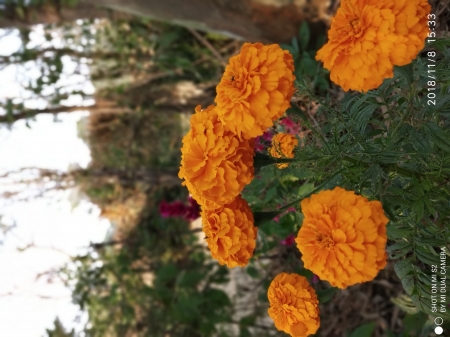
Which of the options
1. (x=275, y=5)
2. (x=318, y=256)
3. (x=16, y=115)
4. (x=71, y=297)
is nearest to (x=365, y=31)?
(x=318, y=256)

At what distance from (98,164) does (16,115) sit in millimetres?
964

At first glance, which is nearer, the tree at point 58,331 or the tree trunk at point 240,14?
the tree trunk at point 240,14

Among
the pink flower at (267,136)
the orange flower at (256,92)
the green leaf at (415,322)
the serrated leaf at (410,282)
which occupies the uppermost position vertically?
the orange flower at (256,92)

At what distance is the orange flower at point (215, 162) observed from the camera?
24.3 inches

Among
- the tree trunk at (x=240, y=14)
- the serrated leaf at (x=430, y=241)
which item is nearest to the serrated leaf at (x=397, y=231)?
A: the serrated leaf at (x=430, y=241)

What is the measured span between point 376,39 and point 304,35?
134cm

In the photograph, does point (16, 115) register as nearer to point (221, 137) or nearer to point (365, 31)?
point (221, 137)

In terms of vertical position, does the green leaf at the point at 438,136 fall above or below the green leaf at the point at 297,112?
below

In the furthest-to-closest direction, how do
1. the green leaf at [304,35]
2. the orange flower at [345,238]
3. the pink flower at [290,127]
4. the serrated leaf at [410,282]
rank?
the green leaf at [304,35] < the pink flower at [290,127] < the serrated leaf at [410,282] < the orange flower at [345,238]

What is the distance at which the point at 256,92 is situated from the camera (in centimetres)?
59

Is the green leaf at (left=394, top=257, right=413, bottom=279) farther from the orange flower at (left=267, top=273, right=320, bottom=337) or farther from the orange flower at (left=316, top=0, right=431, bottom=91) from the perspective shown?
the orange flower at (left=316, top=0, right=431, bottom=91)

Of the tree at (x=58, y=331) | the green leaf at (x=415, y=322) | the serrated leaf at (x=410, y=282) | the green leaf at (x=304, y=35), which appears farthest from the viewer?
the tree at (x=58, y=331)

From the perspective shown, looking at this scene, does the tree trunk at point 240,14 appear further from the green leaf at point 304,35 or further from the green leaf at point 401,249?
the green leaf at point 401,249

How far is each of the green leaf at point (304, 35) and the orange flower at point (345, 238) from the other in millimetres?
1392
